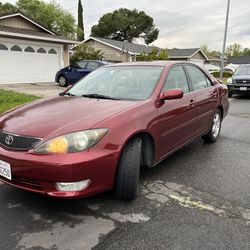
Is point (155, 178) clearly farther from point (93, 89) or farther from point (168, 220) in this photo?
point (93, 89)

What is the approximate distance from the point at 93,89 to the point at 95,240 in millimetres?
2291

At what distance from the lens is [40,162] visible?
2865 millimetres

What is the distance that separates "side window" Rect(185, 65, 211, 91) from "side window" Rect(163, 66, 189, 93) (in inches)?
9.8

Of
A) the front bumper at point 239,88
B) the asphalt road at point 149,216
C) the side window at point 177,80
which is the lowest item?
the asphalt road at point 149,216

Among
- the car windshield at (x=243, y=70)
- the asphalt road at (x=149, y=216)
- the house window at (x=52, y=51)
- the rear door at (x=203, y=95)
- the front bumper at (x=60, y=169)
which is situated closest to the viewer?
the asphalt road at (x=149, y=216)

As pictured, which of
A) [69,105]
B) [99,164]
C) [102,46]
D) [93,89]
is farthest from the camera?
[102,46]

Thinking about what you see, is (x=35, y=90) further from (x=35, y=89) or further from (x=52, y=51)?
(x=52, y=51)

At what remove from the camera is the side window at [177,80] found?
4.33m

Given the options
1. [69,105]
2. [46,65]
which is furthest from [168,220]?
[46,65]

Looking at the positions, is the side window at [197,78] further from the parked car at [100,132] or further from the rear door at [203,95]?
the parked car at [100,132]

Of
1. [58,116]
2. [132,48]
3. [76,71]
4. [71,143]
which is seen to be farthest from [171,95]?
[132,48]

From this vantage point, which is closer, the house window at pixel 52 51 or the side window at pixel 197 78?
the side window at pixel 197 78

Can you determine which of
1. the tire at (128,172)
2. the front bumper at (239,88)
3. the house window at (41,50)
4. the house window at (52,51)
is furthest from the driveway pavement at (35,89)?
the tire at (128,172)

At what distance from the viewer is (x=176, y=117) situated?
13.8ft
